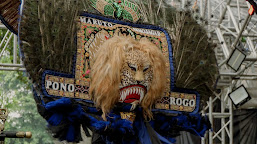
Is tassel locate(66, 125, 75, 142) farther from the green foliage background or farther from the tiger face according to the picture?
the green foliage background

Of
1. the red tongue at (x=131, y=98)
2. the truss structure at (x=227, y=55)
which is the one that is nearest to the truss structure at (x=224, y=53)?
the truss structure at (x=227, y=55)

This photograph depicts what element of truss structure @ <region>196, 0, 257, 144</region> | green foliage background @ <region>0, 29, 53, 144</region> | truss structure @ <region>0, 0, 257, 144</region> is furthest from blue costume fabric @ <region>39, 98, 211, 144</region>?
green foliage background @ <region>0, 29, 53, 144</region>

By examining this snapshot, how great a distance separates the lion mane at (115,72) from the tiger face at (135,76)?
1.4 inches

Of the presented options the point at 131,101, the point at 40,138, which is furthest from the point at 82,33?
the point at 40,138

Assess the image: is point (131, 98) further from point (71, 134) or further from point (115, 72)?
point (71, 134)

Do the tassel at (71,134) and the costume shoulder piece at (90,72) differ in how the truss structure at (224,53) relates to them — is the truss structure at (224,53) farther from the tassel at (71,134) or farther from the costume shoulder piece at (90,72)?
the tassel at (71,134)

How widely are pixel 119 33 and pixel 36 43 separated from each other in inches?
30.2

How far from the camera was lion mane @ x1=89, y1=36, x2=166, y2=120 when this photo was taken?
381 cm

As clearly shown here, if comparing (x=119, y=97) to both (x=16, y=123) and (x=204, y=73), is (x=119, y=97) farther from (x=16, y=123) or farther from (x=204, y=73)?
(x=16, y=123)

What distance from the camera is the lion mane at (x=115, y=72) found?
12.5ft

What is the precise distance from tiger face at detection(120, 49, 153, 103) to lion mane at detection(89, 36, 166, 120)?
0.04 meters

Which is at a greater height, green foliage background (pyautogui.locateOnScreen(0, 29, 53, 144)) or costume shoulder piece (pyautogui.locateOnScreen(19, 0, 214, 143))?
costume shoulder piece (pyautogui.locateOnScreen(19, 0, 214, 143))

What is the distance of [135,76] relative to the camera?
3.85 m

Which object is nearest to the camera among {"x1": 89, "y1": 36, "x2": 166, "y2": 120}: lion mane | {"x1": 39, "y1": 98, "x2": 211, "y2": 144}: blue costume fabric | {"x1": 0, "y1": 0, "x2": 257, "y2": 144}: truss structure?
{"x1": 39, "y1": 98, "x2": 211, "y2": 144}: blue costume fabric
